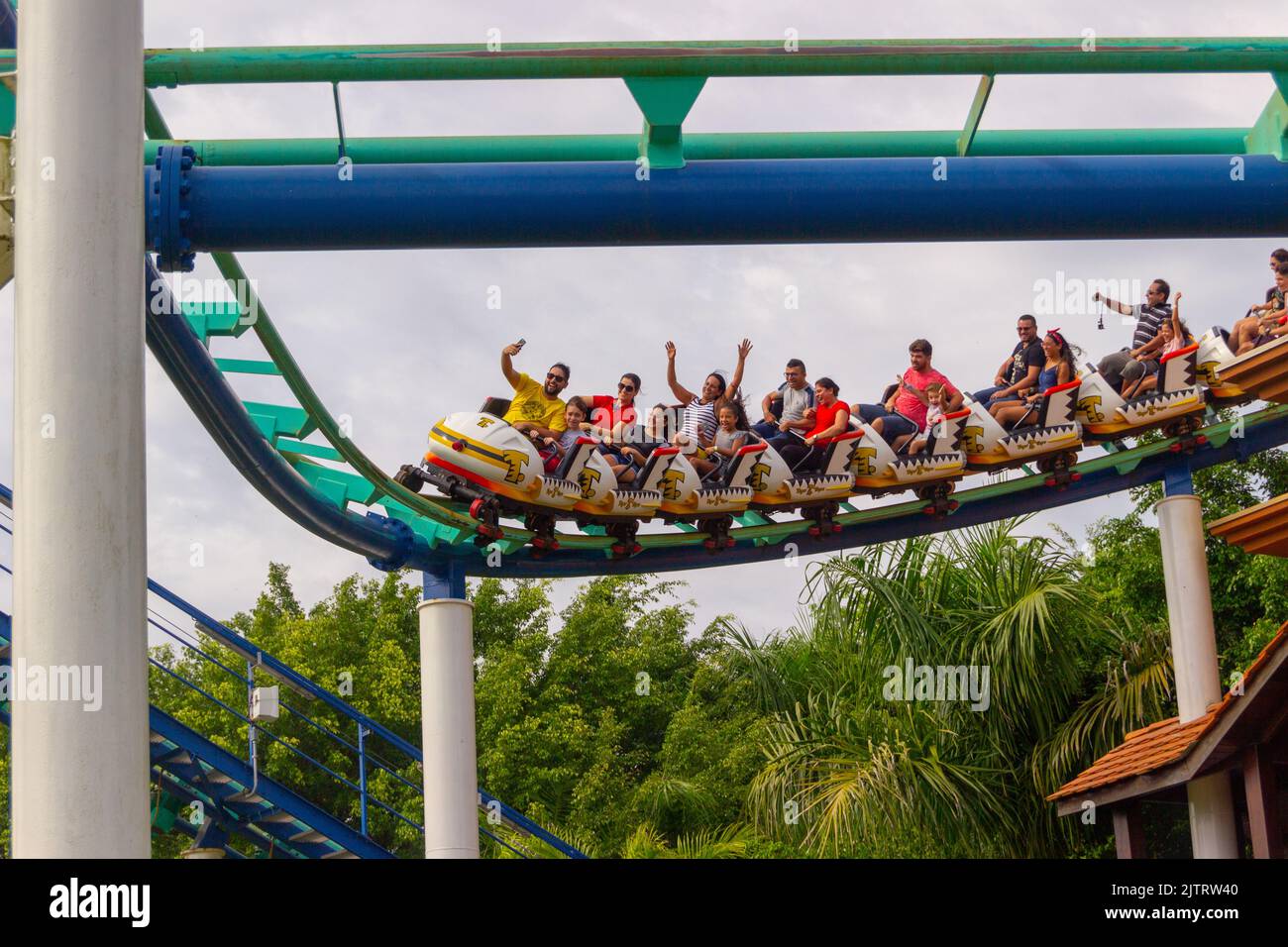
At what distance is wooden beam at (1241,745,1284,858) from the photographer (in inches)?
277

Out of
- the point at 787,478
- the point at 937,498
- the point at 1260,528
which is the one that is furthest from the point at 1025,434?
the point at 1260,528

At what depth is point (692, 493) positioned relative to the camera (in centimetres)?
948

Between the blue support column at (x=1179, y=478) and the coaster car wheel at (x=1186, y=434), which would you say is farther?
the blue support column at (x=1179, y=478)

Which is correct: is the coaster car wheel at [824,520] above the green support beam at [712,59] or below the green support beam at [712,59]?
below

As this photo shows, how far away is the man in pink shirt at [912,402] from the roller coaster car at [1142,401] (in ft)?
2.71

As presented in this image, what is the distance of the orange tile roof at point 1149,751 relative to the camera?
301 inches

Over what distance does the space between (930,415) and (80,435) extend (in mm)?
7131

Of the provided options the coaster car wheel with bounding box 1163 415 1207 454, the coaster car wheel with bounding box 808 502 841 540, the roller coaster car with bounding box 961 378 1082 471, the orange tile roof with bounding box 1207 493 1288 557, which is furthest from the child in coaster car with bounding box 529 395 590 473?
the orange tile roof with bounding box 1207 493 1288 557

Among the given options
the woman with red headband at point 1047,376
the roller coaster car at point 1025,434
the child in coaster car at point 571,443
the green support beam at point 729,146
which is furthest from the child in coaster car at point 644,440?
the green support beam at point 729,146

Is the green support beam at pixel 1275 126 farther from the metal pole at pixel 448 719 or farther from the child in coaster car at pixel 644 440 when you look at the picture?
the metal pole at pixel 448 719

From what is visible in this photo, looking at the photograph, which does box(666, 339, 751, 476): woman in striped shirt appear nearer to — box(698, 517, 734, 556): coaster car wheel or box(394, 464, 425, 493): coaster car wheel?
box(698, 517, 734, 556): coaster car wheel

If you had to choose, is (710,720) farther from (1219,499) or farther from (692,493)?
(692,493)

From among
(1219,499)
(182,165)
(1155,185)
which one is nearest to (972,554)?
(1219,499)
